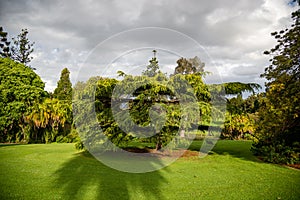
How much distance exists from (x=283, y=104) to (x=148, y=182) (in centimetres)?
699

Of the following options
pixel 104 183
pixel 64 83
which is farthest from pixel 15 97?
pixel 64 83

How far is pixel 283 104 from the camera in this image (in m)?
9.88

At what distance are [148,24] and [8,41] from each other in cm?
2235

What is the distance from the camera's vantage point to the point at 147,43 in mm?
12109

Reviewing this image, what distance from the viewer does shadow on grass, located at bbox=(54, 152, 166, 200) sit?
539 cm

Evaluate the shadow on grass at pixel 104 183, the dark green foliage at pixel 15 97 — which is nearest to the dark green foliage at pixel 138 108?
the shadow on grass at pixel 104 183

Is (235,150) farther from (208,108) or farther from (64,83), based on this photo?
(64,83)

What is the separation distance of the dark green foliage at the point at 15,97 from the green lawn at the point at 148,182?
10.1 meters

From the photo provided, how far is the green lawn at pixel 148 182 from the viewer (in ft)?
17.8

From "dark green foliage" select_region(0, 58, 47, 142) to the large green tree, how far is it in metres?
16.4

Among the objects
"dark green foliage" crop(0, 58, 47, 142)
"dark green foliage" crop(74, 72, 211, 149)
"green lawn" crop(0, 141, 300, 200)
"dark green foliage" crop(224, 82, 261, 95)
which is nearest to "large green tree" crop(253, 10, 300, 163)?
"dark green foliage" crop(224, 82, 261, 95)

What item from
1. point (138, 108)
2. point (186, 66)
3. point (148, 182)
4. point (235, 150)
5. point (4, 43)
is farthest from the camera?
point (186, 66)

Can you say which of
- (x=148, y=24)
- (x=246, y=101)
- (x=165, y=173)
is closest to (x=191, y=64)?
(x=246, y=101)

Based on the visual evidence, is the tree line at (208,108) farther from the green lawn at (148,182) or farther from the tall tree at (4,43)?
the tall tree at (4,43)
